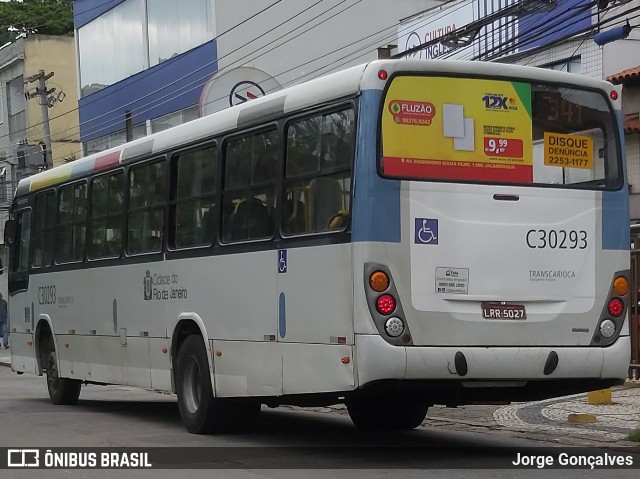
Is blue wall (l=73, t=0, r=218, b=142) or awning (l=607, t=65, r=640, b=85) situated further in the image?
blue wall (l=73, t=0, r=218, b=142)

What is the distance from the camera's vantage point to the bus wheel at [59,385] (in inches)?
653

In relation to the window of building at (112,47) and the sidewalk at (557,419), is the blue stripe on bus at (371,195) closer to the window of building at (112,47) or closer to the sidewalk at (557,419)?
the sidewalk at (557,419)

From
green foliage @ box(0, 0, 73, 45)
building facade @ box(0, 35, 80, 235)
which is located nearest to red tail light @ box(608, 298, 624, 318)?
building facade @ box(0, 35, 80, 235)

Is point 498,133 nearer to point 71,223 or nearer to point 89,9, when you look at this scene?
point 71,223

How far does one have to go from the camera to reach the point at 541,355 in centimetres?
1001

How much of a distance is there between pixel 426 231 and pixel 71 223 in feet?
24.5

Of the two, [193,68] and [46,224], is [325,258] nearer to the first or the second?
[46,224]

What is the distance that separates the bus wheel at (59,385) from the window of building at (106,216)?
2086mm

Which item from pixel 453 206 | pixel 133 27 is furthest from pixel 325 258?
pixel 133 27

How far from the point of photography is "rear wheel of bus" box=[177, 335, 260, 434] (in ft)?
39.6

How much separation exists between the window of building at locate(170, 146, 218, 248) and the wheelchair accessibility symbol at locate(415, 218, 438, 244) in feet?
9.33

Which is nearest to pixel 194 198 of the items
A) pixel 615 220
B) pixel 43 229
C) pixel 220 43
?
pixel 615 220

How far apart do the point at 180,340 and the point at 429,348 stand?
3.99m

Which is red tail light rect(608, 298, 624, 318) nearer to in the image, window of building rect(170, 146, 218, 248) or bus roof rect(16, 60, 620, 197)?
bus roof rect(16, 60, 620, 197)
